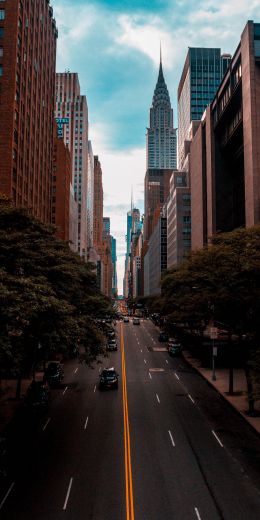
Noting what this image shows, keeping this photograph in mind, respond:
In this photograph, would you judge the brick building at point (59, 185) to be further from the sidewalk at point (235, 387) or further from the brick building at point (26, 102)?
the sidewalk at point (235, 387)

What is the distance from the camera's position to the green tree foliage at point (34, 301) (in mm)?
15805

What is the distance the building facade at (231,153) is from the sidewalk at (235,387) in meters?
18.2

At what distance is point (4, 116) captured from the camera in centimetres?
5791

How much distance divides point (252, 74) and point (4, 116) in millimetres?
33409

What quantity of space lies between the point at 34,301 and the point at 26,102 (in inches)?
2281

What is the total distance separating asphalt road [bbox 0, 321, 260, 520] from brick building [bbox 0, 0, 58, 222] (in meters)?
38.2

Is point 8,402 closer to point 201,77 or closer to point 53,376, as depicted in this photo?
point 53,376

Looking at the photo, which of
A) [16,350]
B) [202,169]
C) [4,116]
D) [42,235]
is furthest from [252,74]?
[16,350]

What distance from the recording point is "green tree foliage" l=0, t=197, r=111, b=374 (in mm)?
15805

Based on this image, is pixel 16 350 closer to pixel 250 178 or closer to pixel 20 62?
pixel 250 178

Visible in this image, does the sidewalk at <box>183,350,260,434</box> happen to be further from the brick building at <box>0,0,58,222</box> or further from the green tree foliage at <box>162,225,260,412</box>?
the brick building at <box>0,0,58,222</box>

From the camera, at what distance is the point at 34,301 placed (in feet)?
56.3

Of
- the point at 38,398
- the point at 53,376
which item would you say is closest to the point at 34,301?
the point at 38,398

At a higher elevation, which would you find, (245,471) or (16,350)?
(16,350)
